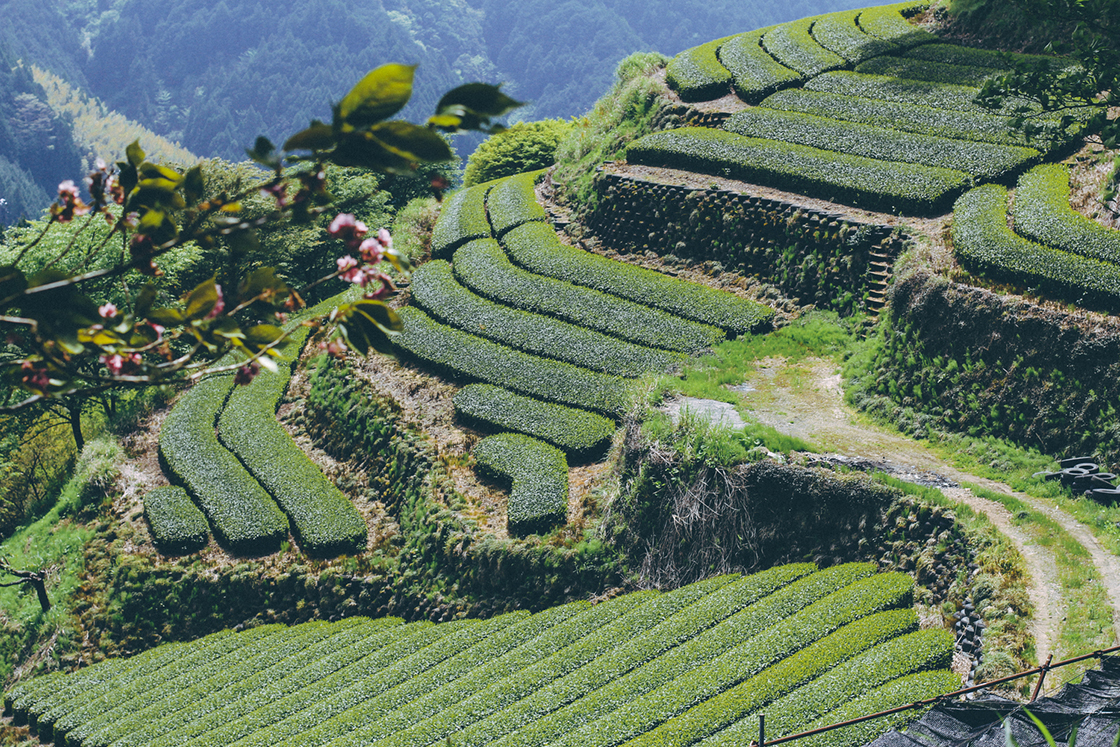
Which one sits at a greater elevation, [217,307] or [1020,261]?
[217,307]

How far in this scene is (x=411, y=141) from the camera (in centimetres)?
338

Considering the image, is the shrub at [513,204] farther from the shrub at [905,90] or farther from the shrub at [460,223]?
the shrub at [905,90]

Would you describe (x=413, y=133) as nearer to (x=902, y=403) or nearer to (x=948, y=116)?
(x=902, y=403)

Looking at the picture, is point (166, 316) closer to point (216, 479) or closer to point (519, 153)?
point (216, 479)

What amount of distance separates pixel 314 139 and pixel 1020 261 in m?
17.6

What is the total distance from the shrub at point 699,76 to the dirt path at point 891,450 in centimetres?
1536

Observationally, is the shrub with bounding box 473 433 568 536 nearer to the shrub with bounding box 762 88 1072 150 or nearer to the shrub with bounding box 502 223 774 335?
the shrub with bounding box 502 223 774 335

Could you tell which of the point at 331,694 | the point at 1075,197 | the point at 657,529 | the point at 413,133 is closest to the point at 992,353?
the point at 1075,197

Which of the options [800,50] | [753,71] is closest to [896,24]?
[800,50]

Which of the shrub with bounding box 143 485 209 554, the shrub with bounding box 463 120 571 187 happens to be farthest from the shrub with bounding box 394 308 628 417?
the shrub with bounding box 463 120 571 187

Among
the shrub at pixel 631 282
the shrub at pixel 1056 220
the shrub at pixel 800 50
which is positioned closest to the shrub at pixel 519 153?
the shrub at pixel 800 50

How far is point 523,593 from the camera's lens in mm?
16453

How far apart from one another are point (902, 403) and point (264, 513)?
52.7ft

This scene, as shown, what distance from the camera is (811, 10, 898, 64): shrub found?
31484 mm
